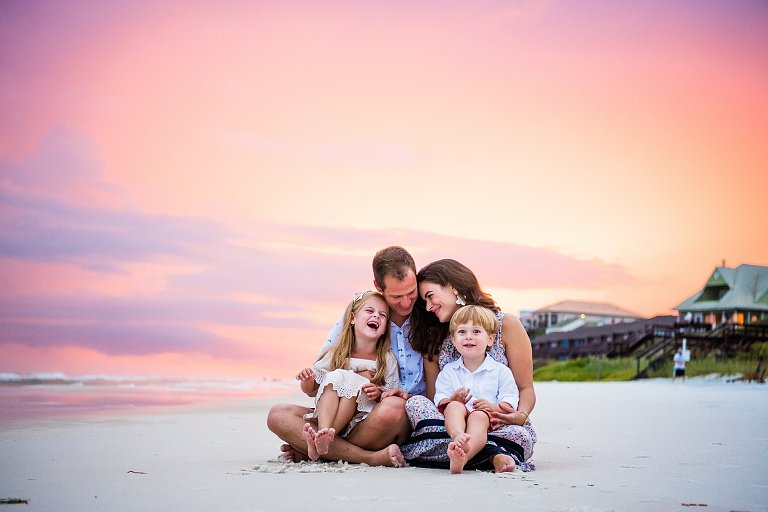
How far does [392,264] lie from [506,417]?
4.15 ft

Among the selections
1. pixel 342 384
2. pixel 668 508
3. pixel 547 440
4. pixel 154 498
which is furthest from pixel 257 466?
pixel 547 440

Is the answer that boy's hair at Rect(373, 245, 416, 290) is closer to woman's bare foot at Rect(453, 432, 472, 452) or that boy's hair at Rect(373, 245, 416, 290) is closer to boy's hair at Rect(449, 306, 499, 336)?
boy's hair at Rect(449, 306, 499, 336)

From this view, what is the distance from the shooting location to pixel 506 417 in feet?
15.3

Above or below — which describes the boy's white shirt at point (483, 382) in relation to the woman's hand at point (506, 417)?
above

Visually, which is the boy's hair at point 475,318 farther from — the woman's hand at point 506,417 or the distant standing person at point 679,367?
the distant standing person at point 679,367

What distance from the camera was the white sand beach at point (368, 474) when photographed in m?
3.29

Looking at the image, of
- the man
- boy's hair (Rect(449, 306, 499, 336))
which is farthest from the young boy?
the man

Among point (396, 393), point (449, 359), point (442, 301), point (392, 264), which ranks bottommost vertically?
point (396, 393)

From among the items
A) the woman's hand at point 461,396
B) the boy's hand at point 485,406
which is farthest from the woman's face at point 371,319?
the boy's hand at point 485,406

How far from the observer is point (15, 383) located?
21.3 m

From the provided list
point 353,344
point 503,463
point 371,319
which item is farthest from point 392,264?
point 503,463

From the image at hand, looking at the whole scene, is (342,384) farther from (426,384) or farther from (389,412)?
(426,384)

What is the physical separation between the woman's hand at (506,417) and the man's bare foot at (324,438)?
3.30ft

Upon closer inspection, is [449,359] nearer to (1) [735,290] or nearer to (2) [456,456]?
(2) [456,456]
